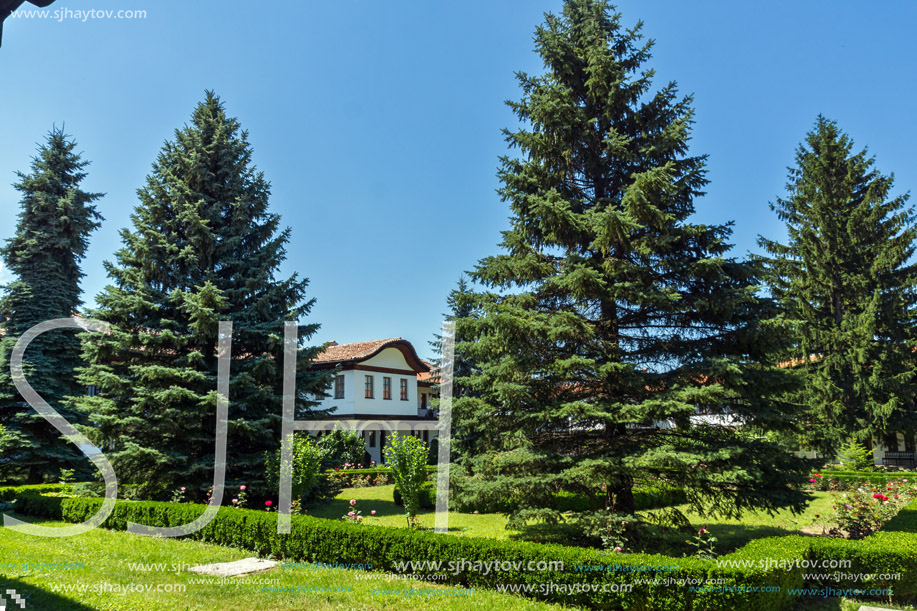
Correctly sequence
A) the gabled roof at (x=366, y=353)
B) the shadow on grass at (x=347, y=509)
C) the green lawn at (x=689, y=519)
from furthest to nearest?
the gabled roof at (x=366, y=353)
the shadow on grass at (x=347, y=509)
the green lawn at (x=689, y=519)

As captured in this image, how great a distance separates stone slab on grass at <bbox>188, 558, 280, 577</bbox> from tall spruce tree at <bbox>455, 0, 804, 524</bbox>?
390cm

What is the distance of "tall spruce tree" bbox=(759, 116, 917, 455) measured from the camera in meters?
25.3

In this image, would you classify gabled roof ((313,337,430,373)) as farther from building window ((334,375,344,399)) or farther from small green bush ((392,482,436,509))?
small green bush ((392,482,436,509))

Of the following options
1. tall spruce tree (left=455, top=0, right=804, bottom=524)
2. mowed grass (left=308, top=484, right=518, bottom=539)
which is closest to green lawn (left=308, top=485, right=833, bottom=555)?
mowed grass (left=308, top=484, right=518, bottom=539)

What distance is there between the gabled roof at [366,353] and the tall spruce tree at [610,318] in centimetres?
1790

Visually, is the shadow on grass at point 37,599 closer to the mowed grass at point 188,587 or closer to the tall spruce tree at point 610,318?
the mowed grass at point 188,587

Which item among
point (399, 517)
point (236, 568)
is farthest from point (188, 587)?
point (399, 517)

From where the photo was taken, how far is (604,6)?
38.8ft

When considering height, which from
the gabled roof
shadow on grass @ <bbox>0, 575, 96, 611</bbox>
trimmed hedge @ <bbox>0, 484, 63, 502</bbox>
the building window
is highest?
the gabled roof

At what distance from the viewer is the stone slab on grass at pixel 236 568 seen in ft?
27.9

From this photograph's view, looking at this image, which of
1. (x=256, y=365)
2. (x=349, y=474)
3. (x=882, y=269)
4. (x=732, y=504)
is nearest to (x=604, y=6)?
(x=732, y=504)

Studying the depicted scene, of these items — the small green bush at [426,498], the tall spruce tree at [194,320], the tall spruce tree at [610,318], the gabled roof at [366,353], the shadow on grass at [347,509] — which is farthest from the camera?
the gabled roof at [366,353]

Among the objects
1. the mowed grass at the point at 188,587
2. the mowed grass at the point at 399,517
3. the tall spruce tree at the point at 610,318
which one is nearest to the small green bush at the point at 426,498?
the mowed grass at the point at 399,517

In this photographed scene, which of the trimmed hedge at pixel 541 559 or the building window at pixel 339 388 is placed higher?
the building window at pixel 339 388
